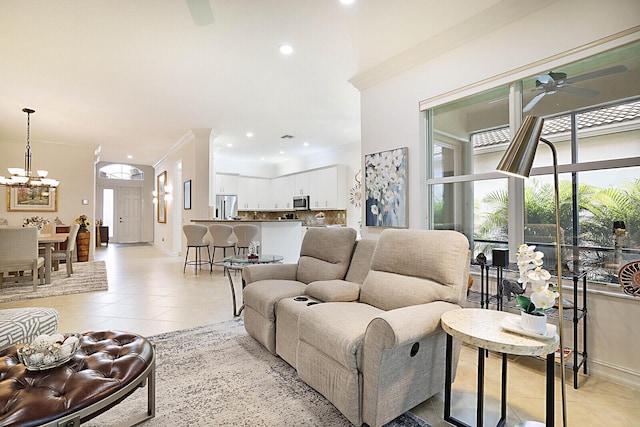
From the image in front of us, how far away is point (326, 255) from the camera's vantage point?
2.89 m

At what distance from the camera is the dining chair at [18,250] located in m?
4.37

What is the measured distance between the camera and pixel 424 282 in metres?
2.01

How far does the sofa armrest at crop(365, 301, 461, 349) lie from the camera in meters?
1.50

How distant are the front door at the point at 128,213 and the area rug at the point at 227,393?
35.0ft

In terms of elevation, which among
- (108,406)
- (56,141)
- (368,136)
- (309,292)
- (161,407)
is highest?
(56,141)

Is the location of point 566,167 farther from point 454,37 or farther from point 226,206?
point 226,206

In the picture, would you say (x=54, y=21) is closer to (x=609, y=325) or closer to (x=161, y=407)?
(x=161, y=407)

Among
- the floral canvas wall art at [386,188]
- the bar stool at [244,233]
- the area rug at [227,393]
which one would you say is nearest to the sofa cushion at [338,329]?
the area rug at [227,393]

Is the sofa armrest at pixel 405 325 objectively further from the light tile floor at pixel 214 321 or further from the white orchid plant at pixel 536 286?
the light tile floor at pixel 214 321

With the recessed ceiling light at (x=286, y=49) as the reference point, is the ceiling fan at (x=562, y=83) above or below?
below

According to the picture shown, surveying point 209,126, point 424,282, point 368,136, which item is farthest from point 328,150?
point 424,282

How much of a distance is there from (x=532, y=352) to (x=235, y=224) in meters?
5.42

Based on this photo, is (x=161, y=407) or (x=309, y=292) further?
(x=309, y=292)

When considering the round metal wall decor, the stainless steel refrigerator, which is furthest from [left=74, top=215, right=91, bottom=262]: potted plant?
the round metal wall decor
